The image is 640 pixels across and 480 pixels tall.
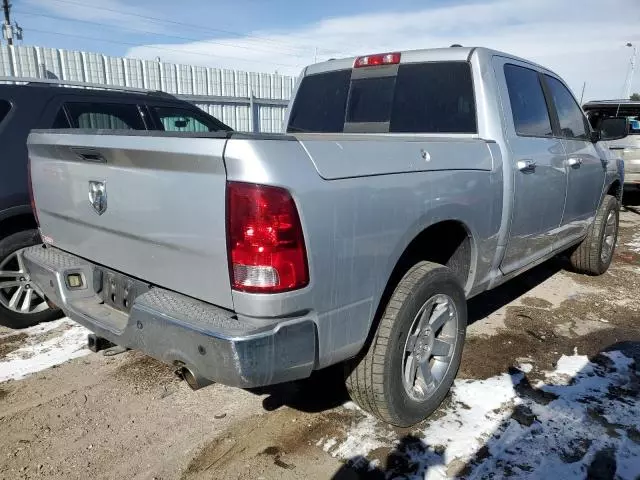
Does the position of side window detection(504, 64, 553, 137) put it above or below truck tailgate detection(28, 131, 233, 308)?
above

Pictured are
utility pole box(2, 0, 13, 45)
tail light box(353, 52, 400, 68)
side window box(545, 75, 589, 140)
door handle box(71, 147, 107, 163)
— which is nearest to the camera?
door handle box(71, 147, 107, 163)

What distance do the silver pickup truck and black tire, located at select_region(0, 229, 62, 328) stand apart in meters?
0.98

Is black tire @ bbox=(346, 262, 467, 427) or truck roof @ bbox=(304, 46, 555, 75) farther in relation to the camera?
truck roof @ bbox=(304, 46, 555, 75)

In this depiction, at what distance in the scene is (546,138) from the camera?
3.70 m

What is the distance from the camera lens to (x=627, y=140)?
9430mm

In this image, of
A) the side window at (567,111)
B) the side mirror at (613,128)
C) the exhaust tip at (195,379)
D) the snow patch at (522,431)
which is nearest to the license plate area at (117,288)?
the exhaust tip at (195,379)

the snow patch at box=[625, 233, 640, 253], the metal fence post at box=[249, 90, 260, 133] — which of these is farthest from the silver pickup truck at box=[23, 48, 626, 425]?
the metal fence post at box=[249, 90, 260, 133]

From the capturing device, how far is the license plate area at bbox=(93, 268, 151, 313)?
2400 millimetres

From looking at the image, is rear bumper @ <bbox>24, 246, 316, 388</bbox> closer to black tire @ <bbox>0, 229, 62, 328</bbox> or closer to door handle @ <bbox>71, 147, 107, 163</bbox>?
door handle @ <bbox>71, 147, 107, 163</bbox>

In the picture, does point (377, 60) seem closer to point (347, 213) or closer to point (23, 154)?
point (347, 213)

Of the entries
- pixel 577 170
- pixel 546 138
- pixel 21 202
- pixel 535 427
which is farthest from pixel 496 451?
pixel 21 202

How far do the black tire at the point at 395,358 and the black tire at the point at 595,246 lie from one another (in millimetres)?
3084

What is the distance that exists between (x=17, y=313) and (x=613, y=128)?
5332mm

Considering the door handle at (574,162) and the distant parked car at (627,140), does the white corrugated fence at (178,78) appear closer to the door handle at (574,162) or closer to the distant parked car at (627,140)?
the door handle at (574,162)
